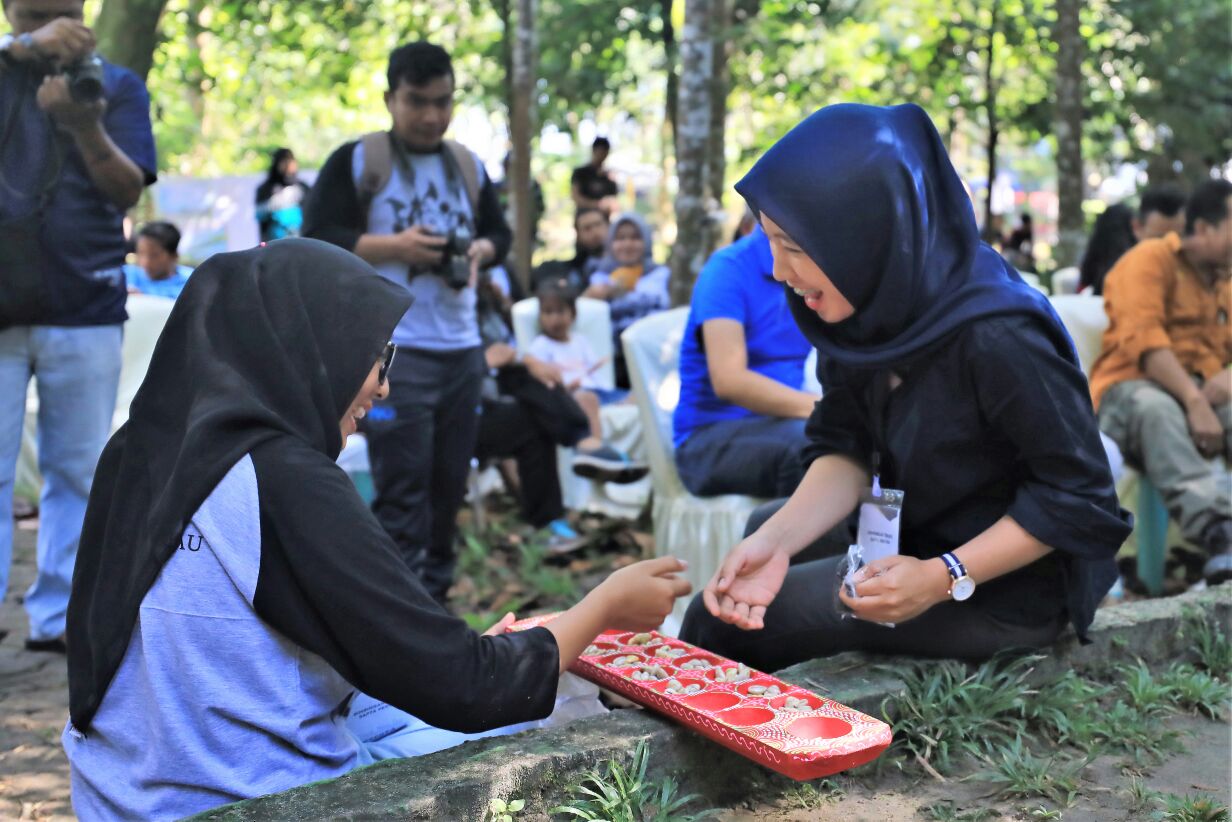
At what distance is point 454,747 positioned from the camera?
2.22 meters

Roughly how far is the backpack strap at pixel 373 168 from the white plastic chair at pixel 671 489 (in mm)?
1218

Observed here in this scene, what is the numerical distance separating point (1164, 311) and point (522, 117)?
5.71m

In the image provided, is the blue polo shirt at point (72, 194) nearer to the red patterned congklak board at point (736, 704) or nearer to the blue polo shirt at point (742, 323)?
the blue polo shirt at point (742, 323)

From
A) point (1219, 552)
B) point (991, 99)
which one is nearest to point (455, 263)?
point (1219, 552)

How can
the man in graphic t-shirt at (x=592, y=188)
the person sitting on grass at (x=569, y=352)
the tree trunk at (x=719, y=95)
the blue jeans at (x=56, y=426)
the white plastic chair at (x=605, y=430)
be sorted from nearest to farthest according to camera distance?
the blue jeans at (x=56, y=426) < the white plastic chair at (x=605, y=430) < the person sitting on grass at (x=569, y=352) < the tree trunk at (x=719, y=95) < the man in graphic t-shirt at (x=592, y=188)

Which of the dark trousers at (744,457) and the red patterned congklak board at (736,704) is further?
the dark trousers at (744,457)

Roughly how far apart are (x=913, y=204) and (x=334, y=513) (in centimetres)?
124

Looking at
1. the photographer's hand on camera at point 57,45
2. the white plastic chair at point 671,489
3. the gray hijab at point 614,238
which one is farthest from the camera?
the gray hijab at point 614,238

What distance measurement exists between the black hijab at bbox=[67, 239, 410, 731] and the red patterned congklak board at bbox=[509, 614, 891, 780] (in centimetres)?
70

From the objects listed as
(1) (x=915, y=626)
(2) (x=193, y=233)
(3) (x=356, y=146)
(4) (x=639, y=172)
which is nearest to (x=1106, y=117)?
(2) (x=193, y=233)

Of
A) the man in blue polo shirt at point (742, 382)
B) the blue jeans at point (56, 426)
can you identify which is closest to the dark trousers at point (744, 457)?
the man in blue polo shirt at point (742, 382)

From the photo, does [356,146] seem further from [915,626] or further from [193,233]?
[193,233]

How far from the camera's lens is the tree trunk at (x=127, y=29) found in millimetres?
6430

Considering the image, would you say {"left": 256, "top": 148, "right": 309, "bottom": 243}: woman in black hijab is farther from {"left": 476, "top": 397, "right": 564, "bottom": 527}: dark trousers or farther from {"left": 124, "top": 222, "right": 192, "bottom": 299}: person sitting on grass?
{"left": 476, "top": 397, "right": 564, "bottom": 527}: dark trousers
